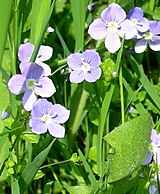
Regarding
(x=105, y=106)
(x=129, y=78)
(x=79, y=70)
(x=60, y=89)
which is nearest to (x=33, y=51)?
(x=79, y=70)

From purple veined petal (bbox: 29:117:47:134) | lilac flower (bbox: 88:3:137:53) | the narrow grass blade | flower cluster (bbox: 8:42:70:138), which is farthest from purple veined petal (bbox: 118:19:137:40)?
purple veined petal (bbox: 29:117:47:134)

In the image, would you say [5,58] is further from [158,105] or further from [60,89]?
[158,105]

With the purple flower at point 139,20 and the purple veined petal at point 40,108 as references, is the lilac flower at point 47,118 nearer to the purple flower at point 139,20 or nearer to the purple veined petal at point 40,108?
the purple veined petal at point 40,108

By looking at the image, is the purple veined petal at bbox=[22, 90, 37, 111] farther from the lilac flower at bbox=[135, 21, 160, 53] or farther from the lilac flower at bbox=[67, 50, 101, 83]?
the lilac flower at bbox=[135, 21, 160, 53]

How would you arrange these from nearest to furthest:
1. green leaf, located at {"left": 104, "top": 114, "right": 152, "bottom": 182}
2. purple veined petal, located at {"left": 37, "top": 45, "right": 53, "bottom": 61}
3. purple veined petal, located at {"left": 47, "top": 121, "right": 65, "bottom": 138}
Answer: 1. green leaf, located at {"left": 104, "top": 114, "right": 152, "bottom": 182}
2. purple veined petal, located at {"left": 47, "top": 121, "right": 65, "bottom": 138}
3. purple veined petal, located at {"left": 37, "top": 45, "right": 53, "bottom": 61}

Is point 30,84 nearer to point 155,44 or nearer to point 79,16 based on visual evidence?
point 79,16
